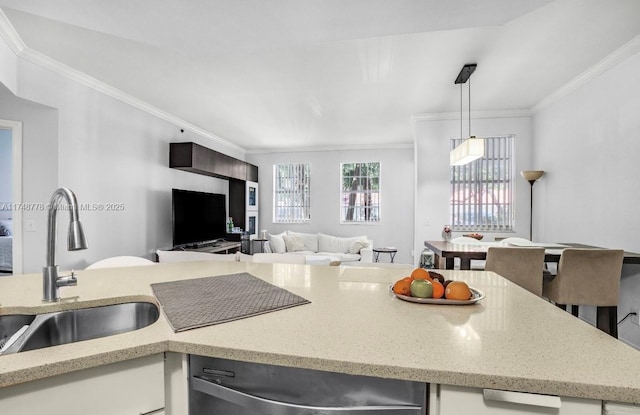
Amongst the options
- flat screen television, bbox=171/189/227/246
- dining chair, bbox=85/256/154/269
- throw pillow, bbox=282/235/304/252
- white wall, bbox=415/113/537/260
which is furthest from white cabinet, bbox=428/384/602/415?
throw pillow, bbox=282/235/304/252

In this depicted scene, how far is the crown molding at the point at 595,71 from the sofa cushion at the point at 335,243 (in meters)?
3.71

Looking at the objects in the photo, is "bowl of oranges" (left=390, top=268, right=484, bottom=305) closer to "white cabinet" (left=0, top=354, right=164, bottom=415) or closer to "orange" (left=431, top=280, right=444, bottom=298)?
"orange" (left=431, top=280, right=444, bottom=298)

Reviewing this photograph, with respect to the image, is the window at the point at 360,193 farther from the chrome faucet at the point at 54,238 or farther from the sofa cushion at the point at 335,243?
the chrome faucet at the point at 54,238

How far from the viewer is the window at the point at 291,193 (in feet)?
24.0

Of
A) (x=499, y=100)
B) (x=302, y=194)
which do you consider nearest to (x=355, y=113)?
(x=499, y=100)

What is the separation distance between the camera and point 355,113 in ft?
15.2

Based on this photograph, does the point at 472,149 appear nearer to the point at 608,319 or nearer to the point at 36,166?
the point at 608,319

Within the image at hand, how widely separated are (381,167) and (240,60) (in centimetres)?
447

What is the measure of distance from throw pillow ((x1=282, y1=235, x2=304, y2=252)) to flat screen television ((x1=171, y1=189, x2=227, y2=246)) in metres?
1.24

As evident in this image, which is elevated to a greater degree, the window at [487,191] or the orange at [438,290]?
the window at [487,191]

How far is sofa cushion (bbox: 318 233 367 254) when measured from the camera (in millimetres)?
6395

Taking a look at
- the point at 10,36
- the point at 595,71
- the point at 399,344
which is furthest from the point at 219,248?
the point at 595,71

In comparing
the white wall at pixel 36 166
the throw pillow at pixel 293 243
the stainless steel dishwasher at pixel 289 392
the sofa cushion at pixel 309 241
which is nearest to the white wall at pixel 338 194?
the sofa cushion at pixel 309 241

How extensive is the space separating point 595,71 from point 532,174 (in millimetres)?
1322
